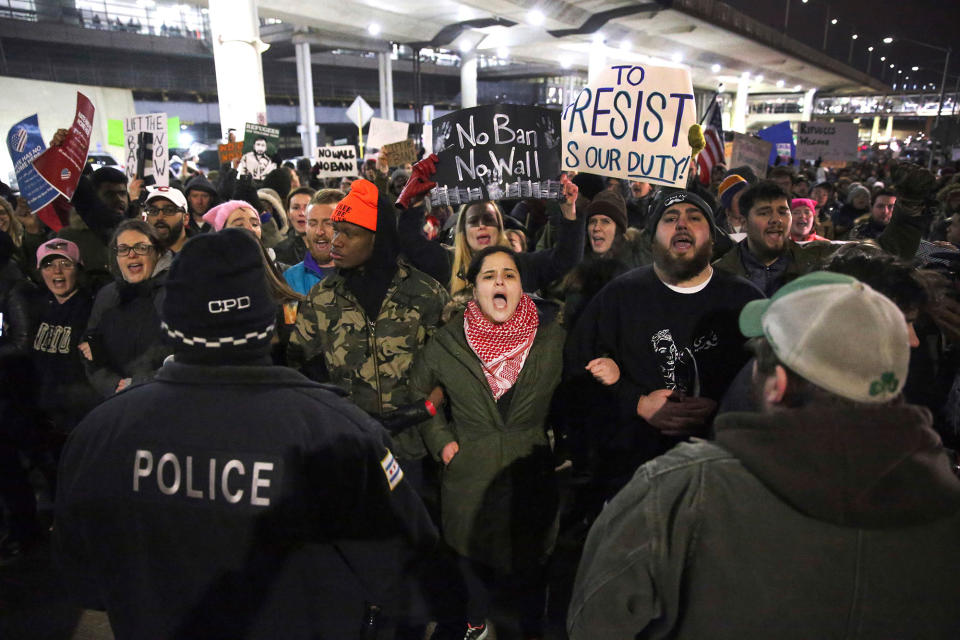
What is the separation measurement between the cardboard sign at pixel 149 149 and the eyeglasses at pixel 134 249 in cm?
368

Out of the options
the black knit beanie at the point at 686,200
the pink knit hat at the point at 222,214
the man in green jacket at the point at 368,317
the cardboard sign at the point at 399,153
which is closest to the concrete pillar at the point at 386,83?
the cardboard sign at the point at 399,153

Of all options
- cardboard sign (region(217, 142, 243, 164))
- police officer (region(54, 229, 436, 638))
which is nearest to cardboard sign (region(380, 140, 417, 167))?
cardboard sign (region(217, 142, 243, 164))

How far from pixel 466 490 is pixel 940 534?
202 cm

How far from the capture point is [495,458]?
2.88 m

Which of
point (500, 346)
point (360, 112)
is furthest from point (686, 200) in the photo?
point (360, 112)

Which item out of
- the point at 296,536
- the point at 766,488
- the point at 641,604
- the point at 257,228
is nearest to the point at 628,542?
the point at 641,604

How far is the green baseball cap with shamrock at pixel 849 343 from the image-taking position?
3.68ft

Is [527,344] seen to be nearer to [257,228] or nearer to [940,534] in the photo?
[940,534]

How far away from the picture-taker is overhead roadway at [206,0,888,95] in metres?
20.4

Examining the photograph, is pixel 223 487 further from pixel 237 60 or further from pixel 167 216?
pixel 237 60

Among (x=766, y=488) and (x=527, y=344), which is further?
(x=527, y=344)

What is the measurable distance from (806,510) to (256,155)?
8.52 m

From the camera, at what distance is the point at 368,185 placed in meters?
3.24

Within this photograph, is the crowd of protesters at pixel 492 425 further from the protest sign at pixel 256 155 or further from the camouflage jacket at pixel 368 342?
the protest sign at pixel 256 155
